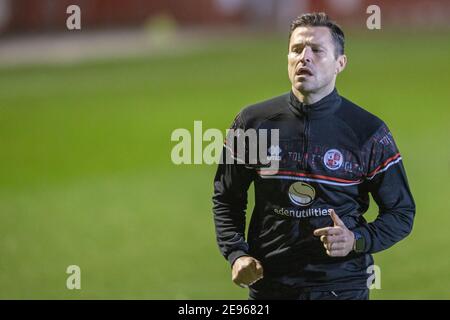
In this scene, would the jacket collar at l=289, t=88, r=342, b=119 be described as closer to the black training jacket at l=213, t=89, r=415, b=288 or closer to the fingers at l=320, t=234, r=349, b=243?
the black training jacket at l=213, t=89, r=415, b=288

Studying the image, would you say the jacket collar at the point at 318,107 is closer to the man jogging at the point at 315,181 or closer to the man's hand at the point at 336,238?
the man jogging at the point at 315,181

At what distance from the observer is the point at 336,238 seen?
4340 mm

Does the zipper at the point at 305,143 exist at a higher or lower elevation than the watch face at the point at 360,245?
higher

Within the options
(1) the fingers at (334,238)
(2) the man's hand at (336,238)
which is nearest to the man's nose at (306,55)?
(2) the man's hand at (336,238)

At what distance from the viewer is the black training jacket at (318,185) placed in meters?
4.54

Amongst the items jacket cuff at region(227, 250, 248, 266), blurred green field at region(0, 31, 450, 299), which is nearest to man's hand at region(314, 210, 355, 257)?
jacket cuff at region(227, 250, 248, 266)

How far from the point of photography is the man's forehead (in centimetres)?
450

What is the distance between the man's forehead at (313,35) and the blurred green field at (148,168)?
10.0ft

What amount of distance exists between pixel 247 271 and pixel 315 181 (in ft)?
1.73

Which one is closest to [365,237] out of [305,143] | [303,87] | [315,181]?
[315,181]

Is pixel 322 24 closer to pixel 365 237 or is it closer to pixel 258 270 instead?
pixel 365 237

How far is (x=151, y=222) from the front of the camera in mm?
9633

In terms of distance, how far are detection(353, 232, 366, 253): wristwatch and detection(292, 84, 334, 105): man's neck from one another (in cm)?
65
